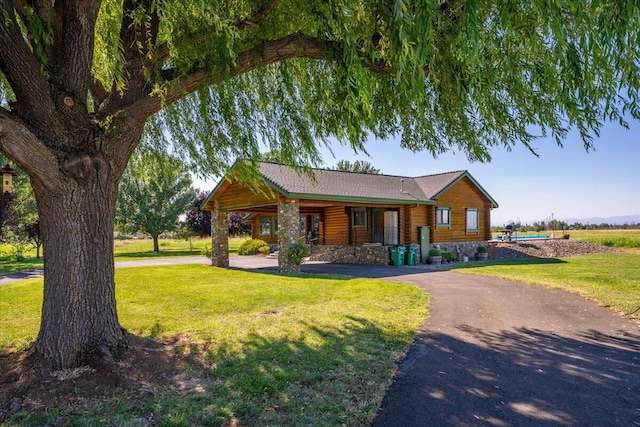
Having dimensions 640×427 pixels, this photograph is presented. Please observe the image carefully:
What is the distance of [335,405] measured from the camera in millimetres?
3541

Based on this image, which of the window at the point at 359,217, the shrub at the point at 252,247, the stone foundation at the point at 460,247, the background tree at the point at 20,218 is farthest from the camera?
the shrub at the point at 252,247

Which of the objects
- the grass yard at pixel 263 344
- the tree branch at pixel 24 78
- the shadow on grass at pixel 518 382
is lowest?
the shadow on grass at pixel 518 382

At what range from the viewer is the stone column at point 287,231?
1439 centimetres

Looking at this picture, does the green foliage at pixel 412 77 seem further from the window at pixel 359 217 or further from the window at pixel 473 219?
the window at pixel 473 219

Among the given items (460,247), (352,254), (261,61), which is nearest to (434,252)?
(460,247)

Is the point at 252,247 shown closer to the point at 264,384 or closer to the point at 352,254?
the point at 352,254

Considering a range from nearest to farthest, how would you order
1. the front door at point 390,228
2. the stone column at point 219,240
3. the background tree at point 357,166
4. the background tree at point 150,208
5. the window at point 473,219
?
the stone column at point 219,240
the front door at point 390,228
the window at point 473,219
the background tree at point 150,208
the background tree at point 357,166

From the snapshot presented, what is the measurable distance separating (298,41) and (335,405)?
4.29 m

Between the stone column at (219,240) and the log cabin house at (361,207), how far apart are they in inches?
1.8

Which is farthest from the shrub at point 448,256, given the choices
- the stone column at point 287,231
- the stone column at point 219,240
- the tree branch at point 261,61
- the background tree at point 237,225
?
the background tree at point 237,225

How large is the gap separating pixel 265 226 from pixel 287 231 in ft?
47.2

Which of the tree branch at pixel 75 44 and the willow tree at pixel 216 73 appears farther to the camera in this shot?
the tree branch at pixel 75 44

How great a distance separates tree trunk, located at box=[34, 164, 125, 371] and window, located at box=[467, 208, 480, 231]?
20850 mm

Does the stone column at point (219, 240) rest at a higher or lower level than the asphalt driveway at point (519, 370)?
higher
